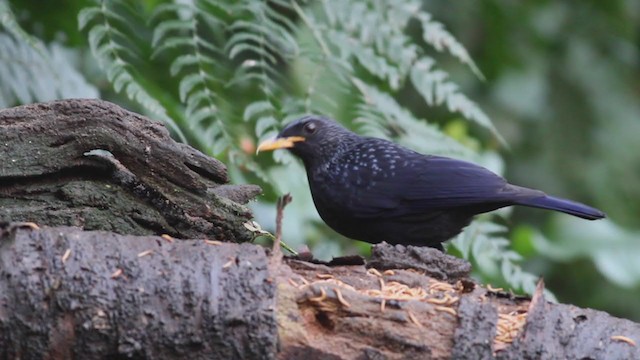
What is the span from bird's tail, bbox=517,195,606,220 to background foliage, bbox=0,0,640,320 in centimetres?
40

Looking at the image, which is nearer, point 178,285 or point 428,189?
point 178,285

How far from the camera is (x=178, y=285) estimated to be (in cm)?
228

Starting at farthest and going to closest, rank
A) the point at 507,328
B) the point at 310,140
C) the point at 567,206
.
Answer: the point at 310,140
the point at 567,206
the point at 507,328

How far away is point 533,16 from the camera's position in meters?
6.52

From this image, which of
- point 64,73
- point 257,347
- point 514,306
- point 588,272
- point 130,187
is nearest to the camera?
point 257,347

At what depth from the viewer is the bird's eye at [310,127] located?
415 cm

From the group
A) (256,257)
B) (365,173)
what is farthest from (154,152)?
(365,173)

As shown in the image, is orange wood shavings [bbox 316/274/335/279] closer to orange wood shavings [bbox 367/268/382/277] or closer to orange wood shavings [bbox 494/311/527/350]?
orange wood shavings [bbox 367/268/382/277]

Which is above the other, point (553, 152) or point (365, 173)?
point (553, 152)

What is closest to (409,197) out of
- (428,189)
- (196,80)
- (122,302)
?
(428,189)

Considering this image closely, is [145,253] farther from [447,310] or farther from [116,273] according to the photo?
[447,310]

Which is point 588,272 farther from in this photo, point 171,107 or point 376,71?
point 171,107

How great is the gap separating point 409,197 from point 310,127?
1.85 feet

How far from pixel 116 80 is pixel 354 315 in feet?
5.71
